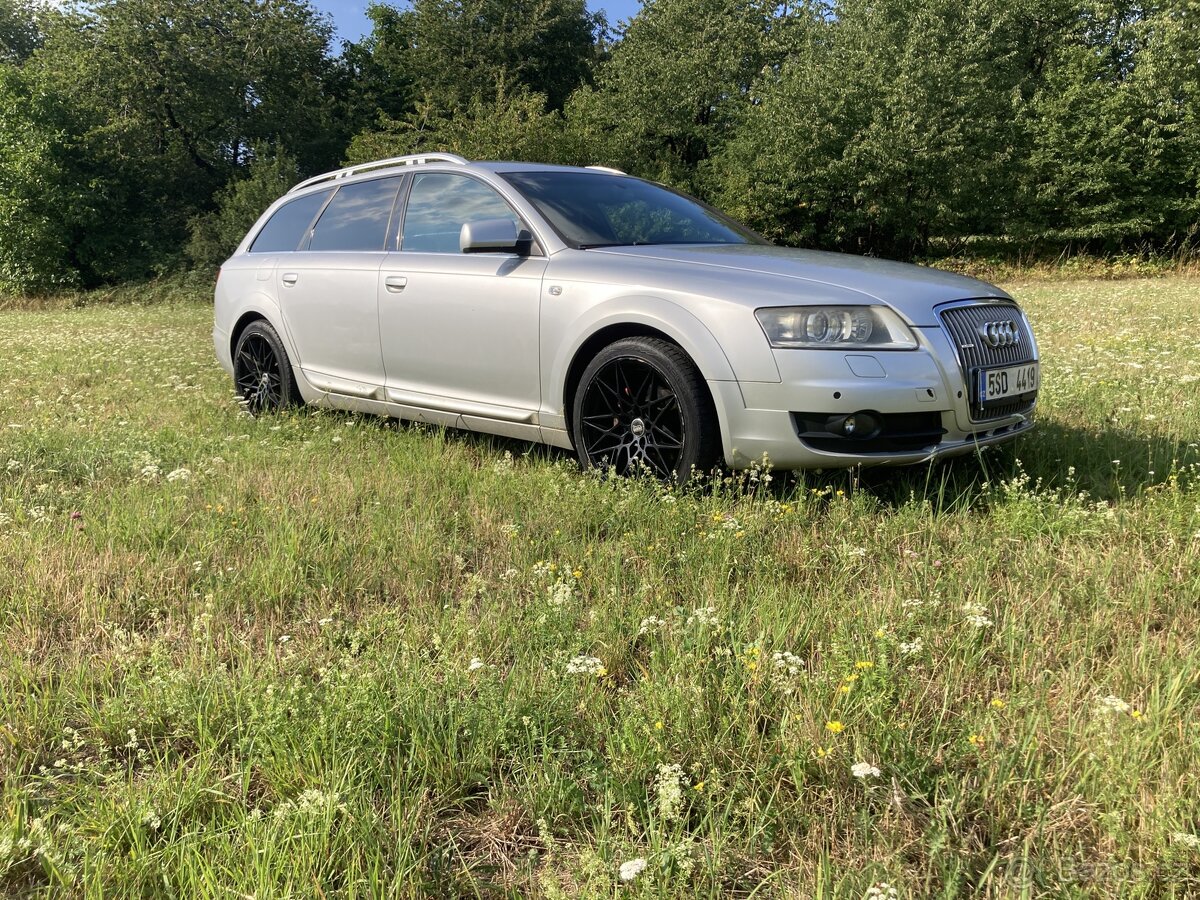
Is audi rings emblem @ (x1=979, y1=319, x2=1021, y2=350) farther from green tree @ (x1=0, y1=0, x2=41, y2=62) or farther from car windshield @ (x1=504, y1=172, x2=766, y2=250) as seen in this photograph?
green tree @ (x1=0, y1=0, x2=41, y2=62)

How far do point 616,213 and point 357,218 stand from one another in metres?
1.83

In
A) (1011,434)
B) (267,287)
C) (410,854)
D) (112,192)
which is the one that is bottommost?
(410,854)

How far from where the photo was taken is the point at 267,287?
5.76m

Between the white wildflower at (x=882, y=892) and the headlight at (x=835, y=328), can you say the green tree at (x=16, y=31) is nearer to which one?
the headlight at (x=835, y=328)

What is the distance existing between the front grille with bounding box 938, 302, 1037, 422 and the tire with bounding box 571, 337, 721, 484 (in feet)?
3.46

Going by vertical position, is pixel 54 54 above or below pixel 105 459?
above

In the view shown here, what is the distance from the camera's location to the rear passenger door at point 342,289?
16.3 feet

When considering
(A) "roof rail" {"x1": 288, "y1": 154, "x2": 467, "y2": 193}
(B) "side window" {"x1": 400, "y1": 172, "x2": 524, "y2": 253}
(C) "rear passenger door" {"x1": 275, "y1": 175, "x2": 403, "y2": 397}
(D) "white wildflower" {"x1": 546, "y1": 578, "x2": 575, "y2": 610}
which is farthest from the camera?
(C) "rear passenger door" {"x1": 275, "y1": 175, "x2": 403, "y2": 397}

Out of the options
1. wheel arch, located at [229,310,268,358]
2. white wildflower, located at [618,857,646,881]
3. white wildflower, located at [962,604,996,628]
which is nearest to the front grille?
white wildflower, located at [962,604,996,628]

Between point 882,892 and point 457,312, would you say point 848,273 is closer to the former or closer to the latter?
point 457,312

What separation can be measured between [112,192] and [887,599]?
123 feet

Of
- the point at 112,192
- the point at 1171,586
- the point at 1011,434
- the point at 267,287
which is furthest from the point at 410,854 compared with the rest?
the point at 112,192

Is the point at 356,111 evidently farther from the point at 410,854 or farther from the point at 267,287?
the point at 410,854

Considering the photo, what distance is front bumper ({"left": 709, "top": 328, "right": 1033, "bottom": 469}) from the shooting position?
3262mm
